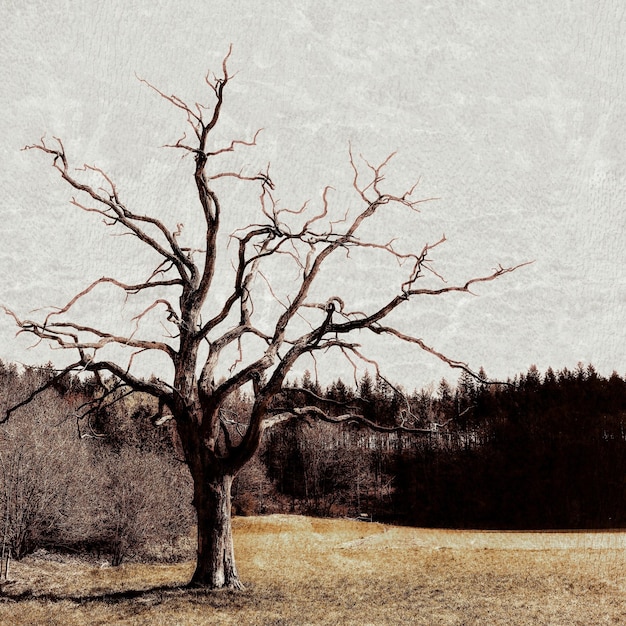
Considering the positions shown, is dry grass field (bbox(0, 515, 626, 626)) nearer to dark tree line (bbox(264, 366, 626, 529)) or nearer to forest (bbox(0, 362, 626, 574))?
forest (bbox(0, 362, 626, 574))

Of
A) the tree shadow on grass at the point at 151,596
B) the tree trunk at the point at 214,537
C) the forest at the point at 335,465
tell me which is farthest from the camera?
the forest at the point at 335,465

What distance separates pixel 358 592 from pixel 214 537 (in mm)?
3614

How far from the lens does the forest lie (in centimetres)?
2061

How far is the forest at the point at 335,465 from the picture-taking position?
20.6 meters

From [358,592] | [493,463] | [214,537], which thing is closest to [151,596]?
[214,537]

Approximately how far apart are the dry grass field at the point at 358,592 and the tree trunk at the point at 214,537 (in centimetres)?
54

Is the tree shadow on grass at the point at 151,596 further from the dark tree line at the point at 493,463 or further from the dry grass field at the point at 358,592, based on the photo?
the dark tree line at the point at 493,463

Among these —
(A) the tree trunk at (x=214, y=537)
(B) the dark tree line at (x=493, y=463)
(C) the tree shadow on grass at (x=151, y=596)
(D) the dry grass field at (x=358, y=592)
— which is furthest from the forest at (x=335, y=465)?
(C) the tree shadow on grass at (x=151, y=596)

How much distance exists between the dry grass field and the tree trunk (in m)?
0.54

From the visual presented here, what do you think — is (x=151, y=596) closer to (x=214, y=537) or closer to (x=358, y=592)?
(x=214, y=537)

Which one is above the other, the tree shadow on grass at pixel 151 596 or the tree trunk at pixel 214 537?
the tree trunk at pixel 214 537

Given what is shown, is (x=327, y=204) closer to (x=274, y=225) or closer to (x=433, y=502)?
(x=274, y=225)

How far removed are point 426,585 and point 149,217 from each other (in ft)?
36.9

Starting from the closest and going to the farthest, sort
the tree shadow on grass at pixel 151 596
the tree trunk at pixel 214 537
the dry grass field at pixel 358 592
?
the dry grass field at pixel 358 592 → the tree shadow on grass at pixel 151 596 → the tree trunk at pixel 214 537
